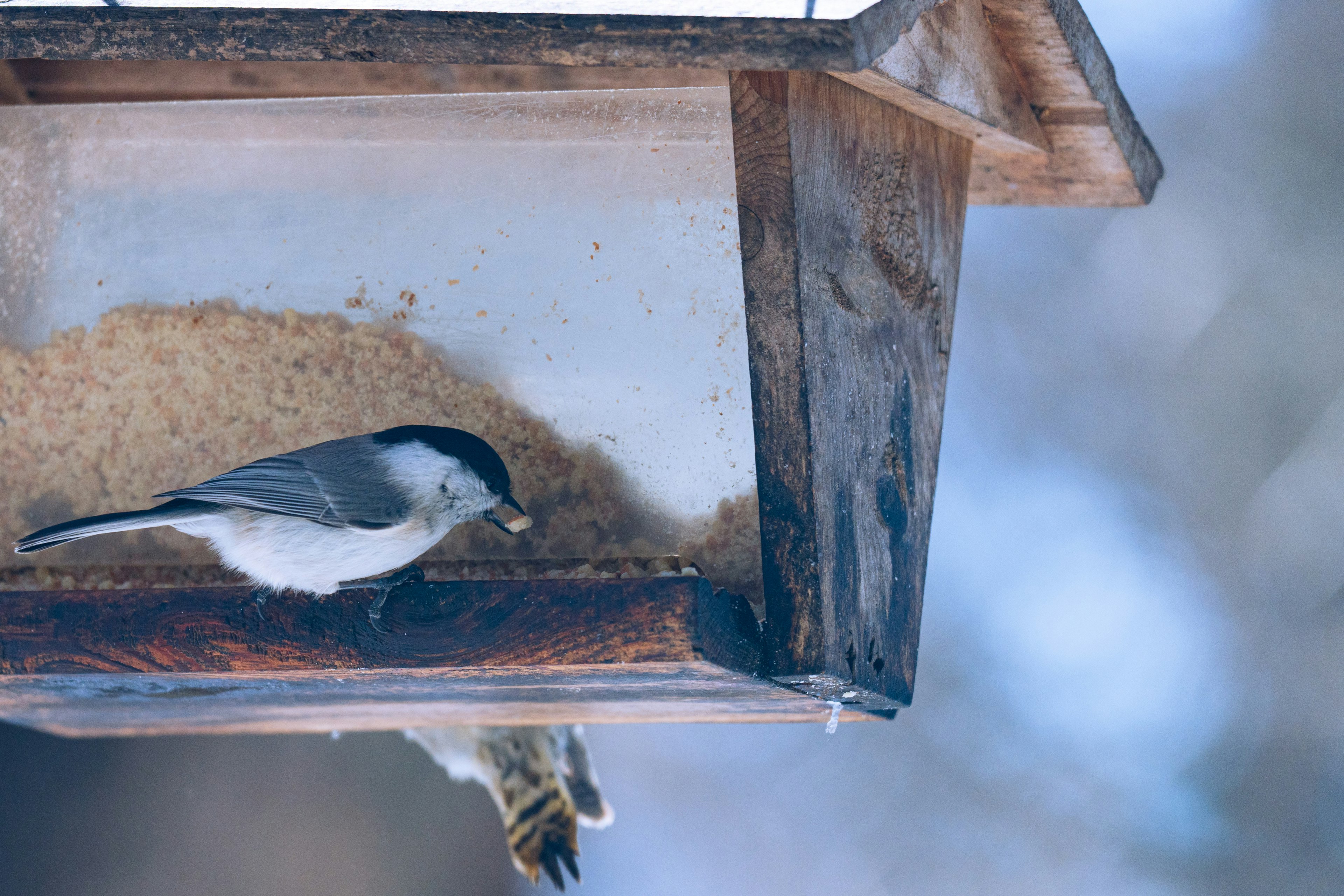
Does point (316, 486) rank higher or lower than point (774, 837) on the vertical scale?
higher

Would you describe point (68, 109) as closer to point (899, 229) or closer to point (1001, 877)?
point (899, 229)

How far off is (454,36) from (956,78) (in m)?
0.83

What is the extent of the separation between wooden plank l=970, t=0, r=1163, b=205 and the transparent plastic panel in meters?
0.57

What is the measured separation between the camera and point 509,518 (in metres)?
1.69

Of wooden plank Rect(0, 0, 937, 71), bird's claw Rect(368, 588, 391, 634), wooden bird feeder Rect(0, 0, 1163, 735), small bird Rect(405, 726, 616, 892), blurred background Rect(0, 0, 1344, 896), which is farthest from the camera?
blurred background Rect(0, 0, 1344, 896)

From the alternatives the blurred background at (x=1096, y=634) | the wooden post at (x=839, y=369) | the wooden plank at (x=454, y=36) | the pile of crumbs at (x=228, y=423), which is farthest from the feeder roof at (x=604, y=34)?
the blurred background at (x=1096, y=634)

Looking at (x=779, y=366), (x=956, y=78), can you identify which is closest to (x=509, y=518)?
(x=779, y=366)

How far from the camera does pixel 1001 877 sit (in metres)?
4.43

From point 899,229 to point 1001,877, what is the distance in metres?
3.47

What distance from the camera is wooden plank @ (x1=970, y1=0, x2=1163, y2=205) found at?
1.84 meters

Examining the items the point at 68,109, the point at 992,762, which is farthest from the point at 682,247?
the point at 992,762

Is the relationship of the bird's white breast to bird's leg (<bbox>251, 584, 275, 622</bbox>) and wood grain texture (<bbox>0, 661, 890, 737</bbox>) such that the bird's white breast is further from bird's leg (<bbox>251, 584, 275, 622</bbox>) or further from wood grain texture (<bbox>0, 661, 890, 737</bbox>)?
wood grain texture (<bbox>0, 661, 890, 737</bbox>)

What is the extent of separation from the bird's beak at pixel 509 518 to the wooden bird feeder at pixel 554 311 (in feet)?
0.16

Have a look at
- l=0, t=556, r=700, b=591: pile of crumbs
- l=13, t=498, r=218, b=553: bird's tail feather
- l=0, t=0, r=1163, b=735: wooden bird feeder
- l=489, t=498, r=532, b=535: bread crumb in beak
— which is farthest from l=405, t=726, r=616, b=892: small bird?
l=13, t=498, r=218, b=553: bird's tail feather
